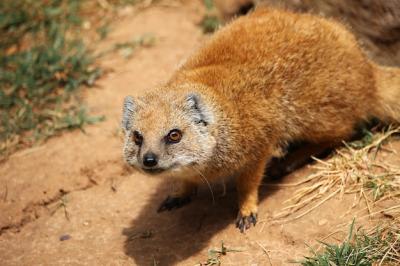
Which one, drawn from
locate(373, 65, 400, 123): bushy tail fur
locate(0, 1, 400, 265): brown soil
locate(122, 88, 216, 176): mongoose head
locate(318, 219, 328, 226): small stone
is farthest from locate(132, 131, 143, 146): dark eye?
locate(373, 65, 400, 123): bushy tail fur

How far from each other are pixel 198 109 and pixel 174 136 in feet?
0.97

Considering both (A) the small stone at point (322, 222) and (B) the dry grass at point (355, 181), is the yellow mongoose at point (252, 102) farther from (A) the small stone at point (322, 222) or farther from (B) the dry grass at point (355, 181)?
(A) the small stone at point (322, 222)

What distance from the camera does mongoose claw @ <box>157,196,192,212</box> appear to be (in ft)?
16.3

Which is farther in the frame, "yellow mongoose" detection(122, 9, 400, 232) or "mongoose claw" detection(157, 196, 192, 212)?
"mongoose claw" detection(157, 196, 192, 212)

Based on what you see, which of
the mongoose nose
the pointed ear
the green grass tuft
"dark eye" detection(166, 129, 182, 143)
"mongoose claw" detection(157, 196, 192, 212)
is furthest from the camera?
the green grass tuft

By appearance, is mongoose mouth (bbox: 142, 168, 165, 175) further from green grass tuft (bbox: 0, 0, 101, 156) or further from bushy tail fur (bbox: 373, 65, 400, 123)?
bushy tail fur (bbox: 373, 65, 400, 123)

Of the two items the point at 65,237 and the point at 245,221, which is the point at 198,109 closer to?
the point at 245,221

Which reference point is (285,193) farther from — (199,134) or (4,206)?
(4,206)

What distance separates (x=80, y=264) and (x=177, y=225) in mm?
886

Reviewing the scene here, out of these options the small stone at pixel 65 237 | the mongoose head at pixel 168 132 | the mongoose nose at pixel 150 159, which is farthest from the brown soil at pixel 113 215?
the mongoose nose at pixel 150 159

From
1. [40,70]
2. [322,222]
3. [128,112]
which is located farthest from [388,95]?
[40,70]

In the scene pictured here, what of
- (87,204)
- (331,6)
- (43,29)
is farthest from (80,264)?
(43,29)

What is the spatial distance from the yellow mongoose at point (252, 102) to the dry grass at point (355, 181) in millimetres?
240

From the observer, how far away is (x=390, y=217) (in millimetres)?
4023
